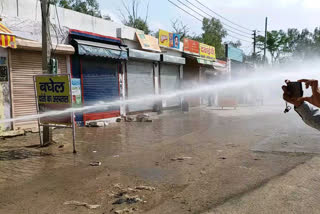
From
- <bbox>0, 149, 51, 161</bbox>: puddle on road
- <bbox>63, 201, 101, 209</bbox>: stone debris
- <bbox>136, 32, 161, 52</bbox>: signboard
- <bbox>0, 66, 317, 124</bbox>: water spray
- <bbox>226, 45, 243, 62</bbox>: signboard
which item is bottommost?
<bbox>63, 201, 101, 209</bbox>: stone debris

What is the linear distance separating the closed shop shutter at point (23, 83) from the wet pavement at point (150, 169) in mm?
1013

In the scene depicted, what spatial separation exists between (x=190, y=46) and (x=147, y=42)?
21.0ft

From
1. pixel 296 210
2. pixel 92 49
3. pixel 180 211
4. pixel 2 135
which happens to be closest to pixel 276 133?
pixel 296 210

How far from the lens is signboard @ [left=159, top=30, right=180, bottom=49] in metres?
17.3

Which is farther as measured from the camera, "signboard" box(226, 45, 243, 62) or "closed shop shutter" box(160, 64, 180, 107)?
"signboard" box(226, 45, 243, 62)

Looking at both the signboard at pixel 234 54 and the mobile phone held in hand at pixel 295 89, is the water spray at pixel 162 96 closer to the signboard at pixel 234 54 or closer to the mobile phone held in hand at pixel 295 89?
the signboard at pixel 234 54

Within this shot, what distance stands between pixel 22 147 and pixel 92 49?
5.44 metres

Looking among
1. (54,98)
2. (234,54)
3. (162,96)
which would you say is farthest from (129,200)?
(234,54)

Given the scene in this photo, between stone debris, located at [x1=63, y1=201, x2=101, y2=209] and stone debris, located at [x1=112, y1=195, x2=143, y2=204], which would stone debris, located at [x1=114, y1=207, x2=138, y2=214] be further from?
stone debris, located at [x1=63, y1=201, x2=101, y2=209]

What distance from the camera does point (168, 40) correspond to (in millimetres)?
17984

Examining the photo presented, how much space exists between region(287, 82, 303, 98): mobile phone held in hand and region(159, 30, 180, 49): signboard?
15.7 meters

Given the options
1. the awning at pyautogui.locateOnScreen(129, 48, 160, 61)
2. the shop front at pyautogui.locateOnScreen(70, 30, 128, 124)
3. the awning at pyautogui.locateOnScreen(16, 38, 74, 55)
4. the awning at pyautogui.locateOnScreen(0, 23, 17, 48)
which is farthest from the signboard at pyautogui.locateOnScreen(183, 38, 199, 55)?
the awning at pyautogui.locateOnScreen(0, 23, 17, 48)

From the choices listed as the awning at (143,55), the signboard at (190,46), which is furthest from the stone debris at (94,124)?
the signboard at (190,46)

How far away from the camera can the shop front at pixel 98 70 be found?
11.3 metres
